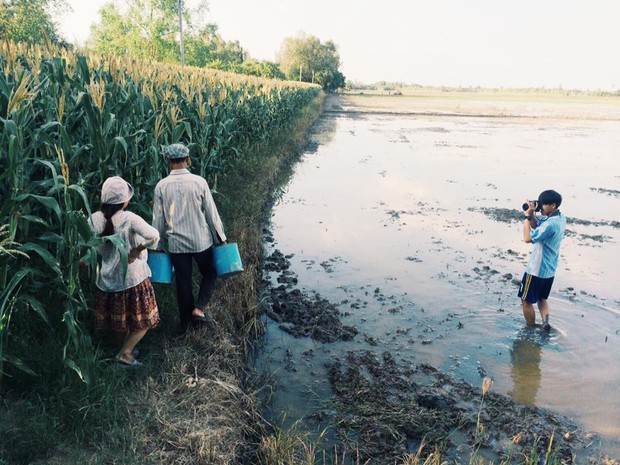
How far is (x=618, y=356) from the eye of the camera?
4871 millimetres

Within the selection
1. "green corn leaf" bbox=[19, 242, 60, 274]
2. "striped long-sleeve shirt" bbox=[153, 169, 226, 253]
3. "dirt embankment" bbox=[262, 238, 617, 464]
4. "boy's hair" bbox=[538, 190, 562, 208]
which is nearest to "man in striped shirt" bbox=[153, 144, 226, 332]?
"striped long-sleeve shirt" bbox=[153, 169, 226, 253]

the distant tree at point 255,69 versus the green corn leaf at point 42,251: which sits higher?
the distant tree at point 255,69

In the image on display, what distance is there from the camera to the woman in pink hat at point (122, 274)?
3252 millimetres

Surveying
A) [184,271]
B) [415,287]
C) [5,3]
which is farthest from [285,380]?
[5,3]

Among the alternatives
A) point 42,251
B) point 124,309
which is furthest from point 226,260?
point 42,251

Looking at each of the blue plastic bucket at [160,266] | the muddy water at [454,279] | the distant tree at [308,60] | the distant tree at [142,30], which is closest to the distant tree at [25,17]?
the distant tree at [142,30]

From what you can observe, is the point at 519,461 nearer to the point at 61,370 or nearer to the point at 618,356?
the point at 618,356

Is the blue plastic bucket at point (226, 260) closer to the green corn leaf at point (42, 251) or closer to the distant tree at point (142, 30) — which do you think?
the green corn leaf at point (42, 251)

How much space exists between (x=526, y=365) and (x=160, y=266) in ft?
11.9

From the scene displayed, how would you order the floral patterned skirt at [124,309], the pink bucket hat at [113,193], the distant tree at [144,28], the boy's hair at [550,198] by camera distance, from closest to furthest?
the pink bucket hat at [113,193]
the floral patterned skirt at [124,309]
the boy's hair at [550,198]
the distant tree at [144,28]

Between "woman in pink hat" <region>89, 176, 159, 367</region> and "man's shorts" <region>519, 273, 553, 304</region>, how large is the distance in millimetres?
3918

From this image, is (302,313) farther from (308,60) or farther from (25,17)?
(308,60)

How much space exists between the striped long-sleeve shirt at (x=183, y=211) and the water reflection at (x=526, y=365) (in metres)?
3.11

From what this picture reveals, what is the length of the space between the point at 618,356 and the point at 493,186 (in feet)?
29.5
